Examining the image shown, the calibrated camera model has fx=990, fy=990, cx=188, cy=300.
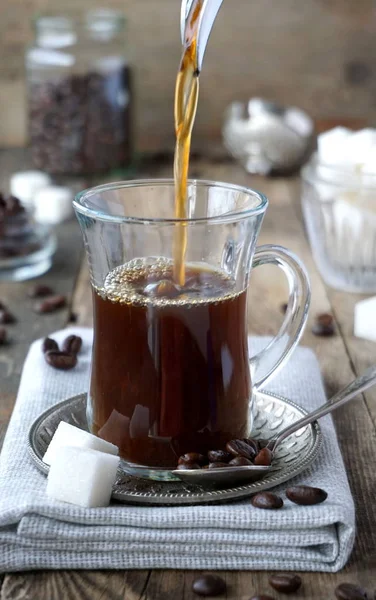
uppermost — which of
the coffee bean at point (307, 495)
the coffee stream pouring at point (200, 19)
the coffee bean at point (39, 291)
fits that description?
the coffee stream pouring at point (200, 19)

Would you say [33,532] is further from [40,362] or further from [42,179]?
[42,179]

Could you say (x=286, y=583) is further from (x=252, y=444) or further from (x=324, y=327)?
(x=324, y=327)

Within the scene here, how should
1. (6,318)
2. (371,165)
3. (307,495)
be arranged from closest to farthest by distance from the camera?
(307,495) < (6,318) < (371,165)

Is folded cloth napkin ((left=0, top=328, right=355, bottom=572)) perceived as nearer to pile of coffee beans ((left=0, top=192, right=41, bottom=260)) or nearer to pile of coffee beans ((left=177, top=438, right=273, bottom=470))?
pile of coffee beans ((left=177, top=438, right=273, bottom=470))

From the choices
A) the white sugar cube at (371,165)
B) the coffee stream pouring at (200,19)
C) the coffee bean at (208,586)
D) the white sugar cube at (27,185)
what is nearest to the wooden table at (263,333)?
the coffee bean at (208,586)

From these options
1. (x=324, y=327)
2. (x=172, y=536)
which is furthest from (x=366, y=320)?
(x=172, y=536)

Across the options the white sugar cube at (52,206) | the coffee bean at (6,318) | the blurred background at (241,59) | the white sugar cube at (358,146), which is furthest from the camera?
the blurred background at (241,59)

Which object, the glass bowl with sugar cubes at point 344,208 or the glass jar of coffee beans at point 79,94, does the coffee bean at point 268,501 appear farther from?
the glass jar of coffee beans at point 79,94
